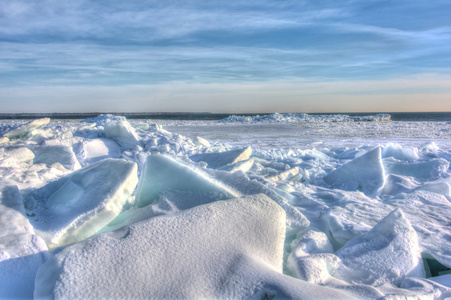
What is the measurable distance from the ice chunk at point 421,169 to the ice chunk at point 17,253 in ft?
12.8

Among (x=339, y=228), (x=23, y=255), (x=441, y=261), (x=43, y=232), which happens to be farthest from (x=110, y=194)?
(x=441, y=261)

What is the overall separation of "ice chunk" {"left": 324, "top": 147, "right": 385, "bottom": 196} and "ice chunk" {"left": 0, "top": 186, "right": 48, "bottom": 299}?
2993 millimetres

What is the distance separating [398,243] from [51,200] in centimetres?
232

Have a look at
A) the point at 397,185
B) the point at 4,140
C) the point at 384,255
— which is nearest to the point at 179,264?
the point at 384,255

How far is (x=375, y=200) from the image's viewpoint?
3053mm

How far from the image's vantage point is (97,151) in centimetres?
479

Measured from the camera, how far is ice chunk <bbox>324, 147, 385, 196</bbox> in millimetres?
3430

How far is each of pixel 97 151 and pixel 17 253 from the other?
11.0ft

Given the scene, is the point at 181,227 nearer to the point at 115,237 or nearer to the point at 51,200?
the point at 115,237

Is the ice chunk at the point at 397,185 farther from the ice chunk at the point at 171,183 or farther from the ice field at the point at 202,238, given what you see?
the ice chunk at the point at 171,183

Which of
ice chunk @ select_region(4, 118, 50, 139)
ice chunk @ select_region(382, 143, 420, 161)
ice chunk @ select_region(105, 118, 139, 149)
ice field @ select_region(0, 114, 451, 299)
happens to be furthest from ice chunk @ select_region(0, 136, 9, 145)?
ice chunk @ select_region(382, 143, 420, 161)

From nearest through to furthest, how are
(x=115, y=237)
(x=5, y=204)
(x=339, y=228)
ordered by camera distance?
1. (x=115, y=237)
2. (x=5, y=204)
3. (x=339, y=228)

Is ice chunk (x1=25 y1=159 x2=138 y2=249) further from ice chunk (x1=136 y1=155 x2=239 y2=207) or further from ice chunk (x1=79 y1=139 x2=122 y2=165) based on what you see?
ice chunk (x1=79 y1=139 x2=122 y2=165)

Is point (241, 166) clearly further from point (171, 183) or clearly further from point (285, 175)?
point (171, 183)
